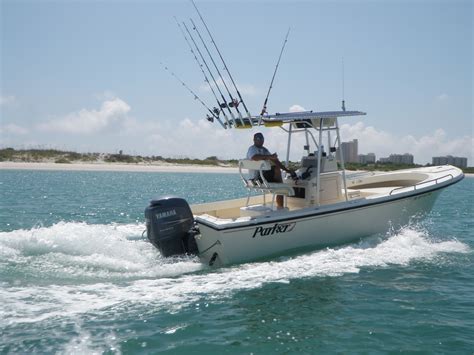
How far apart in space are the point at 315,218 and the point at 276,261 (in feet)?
3.65

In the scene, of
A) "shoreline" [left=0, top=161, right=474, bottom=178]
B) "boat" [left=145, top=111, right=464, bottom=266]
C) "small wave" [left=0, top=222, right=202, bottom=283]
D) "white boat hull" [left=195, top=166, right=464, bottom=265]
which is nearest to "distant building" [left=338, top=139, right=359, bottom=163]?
"boat" [left=145, top=111, right=464, bottom=266]

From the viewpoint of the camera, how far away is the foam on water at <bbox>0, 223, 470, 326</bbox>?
247 inches

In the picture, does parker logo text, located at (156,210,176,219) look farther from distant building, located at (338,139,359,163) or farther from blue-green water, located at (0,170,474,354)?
distant building, located at (338,139,359,163)

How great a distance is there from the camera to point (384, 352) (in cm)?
517

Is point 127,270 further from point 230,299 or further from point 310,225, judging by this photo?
point 310,225

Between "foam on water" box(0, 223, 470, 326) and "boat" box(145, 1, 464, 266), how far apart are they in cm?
26

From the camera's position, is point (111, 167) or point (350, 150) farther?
point (111, 167)

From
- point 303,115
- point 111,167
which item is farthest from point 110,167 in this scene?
point 303,115

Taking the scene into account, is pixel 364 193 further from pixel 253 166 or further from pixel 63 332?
pixel 63 332

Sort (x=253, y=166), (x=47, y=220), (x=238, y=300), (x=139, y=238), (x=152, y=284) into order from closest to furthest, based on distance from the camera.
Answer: (x=238, y=300) < (x=152, y=284) < (x=253, y=166) < (x=139, y=238) < (x=47, y=220)

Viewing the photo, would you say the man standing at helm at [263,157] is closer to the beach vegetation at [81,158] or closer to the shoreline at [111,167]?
the shoreline at [111,167]

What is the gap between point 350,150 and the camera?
446 inches

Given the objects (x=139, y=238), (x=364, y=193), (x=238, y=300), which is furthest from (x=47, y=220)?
(x=238, y=300)

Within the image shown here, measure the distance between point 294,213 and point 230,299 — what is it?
2665 millimetres
